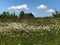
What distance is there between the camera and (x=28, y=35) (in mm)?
21406

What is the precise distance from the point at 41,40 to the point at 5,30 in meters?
5.58

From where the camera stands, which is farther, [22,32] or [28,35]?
[22,32]

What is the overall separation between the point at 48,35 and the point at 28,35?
175 cm

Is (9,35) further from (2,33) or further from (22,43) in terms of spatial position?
(22,43)

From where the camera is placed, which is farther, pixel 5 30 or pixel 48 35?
pixel 5 30

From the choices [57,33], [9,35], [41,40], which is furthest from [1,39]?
[57,33]

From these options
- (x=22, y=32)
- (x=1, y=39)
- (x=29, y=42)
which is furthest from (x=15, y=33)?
(x=29, y=42)

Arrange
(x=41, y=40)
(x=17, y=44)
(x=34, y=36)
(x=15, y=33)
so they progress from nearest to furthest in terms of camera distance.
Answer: (x=17, y=44), (x=41, y=40), (x=34, y=36), (x=15, y=33)

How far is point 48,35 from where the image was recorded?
21531 millimetres

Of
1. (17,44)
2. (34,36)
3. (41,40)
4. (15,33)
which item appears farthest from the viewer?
(15,33)

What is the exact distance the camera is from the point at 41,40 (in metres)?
19.3

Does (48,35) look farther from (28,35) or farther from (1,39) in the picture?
(1,39)

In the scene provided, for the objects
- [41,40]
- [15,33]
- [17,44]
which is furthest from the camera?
[15,33]

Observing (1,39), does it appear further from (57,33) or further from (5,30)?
(57,33)
